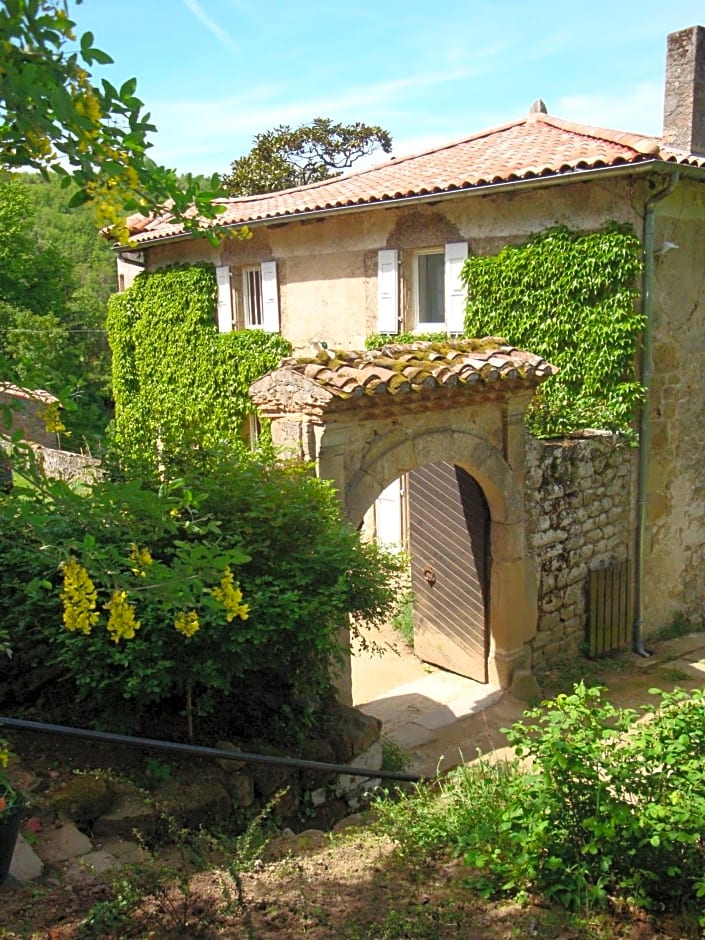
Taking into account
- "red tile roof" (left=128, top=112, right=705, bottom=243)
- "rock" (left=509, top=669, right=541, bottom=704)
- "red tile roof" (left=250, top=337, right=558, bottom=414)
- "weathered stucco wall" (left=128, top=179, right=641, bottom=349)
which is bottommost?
"rock" (left=509, top=669, right=541, bottom=704)

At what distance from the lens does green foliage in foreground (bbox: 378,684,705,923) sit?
376 centimetres

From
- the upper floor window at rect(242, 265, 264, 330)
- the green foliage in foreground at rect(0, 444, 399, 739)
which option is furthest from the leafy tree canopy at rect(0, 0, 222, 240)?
the upper floor window at rect(242, 265, 264, 330)

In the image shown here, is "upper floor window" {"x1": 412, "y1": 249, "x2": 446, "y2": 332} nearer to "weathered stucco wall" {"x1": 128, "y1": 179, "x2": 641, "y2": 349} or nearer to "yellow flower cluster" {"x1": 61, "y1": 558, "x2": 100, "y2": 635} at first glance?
"weathered stucco wall" {"x1": 128, "y1": 179, "x2": 641, "y2": 349}

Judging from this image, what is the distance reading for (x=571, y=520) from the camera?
381 inches

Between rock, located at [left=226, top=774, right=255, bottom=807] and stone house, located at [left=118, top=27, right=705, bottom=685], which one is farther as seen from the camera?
stone house, located at [left=118, top=27, right=705, bottom=685]

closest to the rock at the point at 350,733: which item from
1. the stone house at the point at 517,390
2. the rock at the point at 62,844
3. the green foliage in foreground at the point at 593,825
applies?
the green foliage in foreground at the point at 593,825

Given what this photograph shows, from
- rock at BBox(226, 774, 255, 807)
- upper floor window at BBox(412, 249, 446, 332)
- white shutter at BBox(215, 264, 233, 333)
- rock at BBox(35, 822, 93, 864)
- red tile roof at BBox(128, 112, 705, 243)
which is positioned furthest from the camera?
white shutter at BBox(215, 264, 233, 333)

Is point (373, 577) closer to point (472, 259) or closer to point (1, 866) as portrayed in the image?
point (1, 866)

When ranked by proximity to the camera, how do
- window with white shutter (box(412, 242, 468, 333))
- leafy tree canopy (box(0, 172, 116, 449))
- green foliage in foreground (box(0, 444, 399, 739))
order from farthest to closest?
leafy tree canopy (box(0, 172, 116, 449))
window with white shutter (box(412, 242, 468, 333))
green foliage in foreground (box(0, 444, 399, 739))

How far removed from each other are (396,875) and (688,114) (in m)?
11.5

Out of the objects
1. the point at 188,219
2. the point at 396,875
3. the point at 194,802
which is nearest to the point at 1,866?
the point at 194,802

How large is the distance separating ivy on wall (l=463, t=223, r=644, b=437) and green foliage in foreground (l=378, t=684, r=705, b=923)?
6.01 meters

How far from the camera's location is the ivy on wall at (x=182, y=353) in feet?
46.4

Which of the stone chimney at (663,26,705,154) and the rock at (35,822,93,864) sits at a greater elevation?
the stone chimney at (663,26,705,154)
